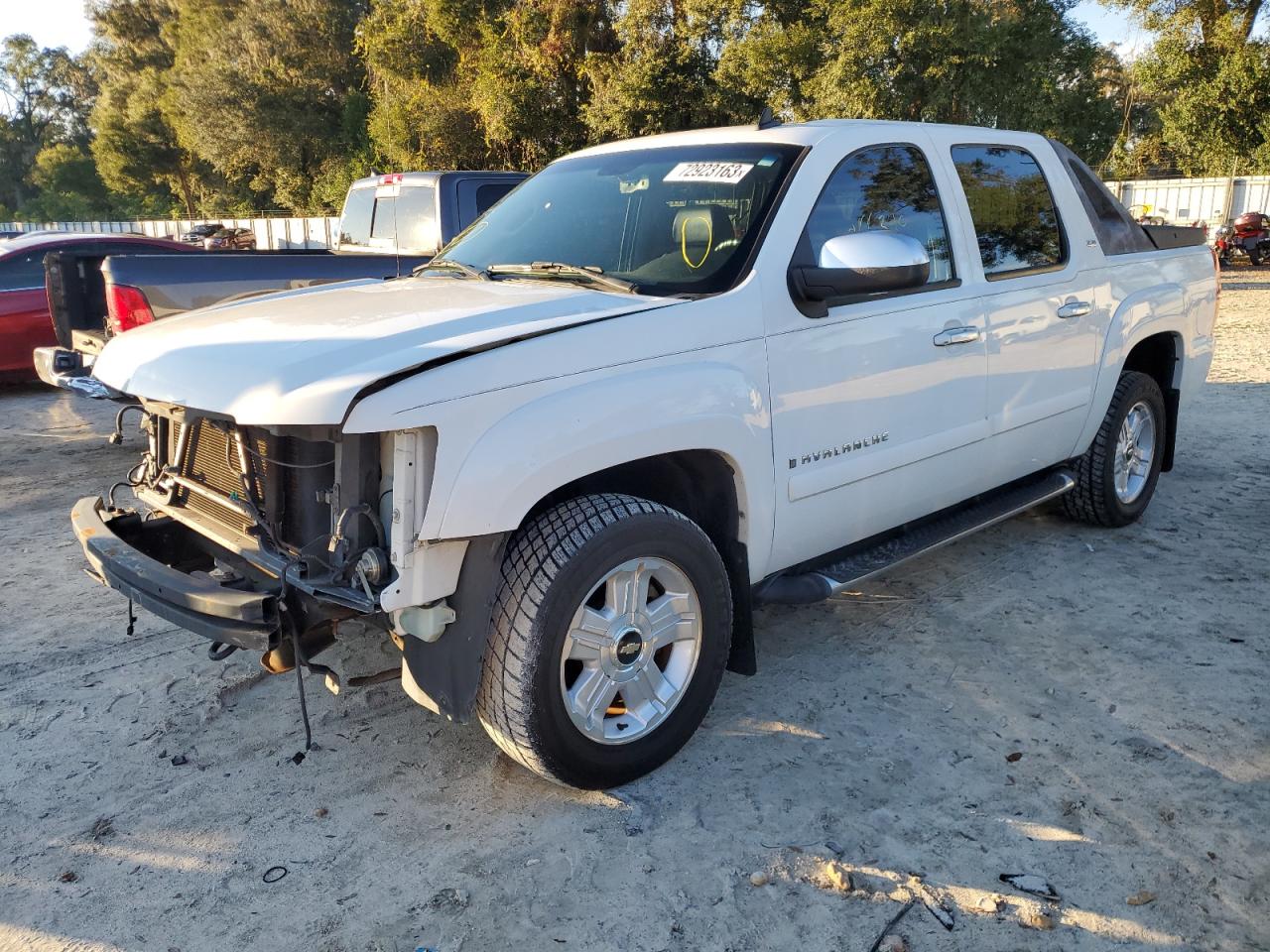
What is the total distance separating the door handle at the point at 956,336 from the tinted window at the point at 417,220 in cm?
540

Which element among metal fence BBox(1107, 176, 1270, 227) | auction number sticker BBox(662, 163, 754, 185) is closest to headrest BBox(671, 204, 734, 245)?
auction number sticker BBox(662, 163, 754, 185)

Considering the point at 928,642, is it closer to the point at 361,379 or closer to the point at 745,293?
the point at 745,293

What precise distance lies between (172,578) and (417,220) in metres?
6.28

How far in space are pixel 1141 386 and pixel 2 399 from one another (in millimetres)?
9977

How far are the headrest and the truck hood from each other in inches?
16.4

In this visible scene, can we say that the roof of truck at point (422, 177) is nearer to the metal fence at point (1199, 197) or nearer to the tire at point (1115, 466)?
the tire at point (1115, 466)

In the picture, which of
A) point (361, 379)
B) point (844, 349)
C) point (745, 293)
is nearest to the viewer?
point (361, 379)

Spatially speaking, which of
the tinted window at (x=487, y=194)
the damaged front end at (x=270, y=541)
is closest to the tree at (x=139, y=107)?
the tinted window at (x=487, y=194)

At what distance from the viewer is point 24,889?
272 centimetres

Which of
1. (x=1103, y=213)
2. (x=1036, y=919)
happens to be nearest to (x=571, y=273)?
(x=1036, y=919)

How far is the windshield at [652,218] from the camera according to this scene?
342 centimetres

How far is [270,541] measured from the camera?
2.96m

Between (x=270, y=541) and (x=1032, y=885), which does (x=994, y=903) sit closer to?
(x=1032, y=885)

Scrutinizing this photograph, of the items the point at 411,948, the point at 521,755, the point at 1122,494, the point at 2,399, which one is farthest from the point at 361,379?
the point at 2,399
